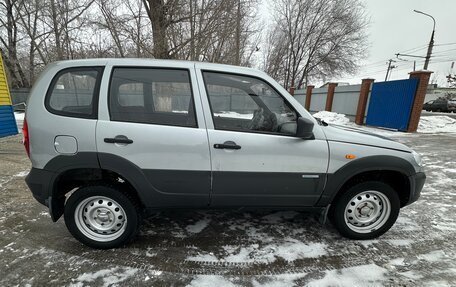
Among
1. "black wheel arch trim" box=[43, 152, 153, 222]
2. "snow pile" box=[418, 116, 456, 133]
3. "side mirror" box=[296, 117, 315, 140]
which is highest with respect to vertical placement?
"side mirror" box=[296, 117, 315, 140]

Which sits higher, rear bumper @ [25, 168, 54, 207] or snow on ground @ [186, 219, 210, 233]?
rear bumper @ [25, 168, 54, 207]

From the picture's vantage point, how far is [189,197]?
2740 mm

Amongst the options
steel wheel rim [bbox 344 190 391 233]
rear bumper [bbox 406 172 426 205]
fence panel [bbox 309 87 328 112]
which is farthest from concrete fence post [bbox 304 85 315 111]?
steel wheel rim [bbox 344 190 391 233]

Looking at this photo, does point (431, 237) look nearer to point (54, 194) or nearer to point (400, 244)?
point (400, 244)

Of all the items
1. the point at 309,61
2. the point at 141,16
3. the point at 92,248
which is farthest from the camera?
the point at 309,61

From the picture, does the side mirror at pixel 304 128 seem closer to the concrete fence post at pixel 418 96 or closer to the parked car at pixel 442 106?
the concrete fence post at pixel 418 96

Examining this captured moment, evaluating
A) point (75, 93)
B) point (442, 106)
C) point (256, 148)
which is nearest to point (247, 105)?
point (256, 148)

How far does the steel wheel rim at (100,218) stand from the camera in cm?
274

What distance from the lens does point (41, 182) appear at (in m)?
2.64

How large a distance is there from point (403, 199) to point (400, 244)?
50 centimetres

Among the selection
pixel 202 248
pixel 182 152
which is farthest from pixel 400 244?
pixel 182 152

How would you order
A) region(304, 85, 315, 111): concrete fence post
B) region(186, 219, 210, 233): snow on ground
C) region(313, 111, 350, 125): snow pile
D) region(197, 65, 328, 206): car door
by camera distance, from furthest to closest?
region(304, 85, 315, 111): concrete fence post < region(313, 111, 350, 125): snow pile < region(186, 219, 210, 233): snow on ground < region(197, 65, 328, 206): car door

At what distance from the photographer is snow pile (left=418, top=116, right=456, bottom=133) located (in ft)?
41.4

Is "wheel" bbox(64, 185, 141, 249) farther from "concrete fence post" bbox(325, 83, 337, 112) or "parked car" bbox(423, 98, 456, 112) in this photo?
"parked car" bbox(423, 98, 456, 112)
